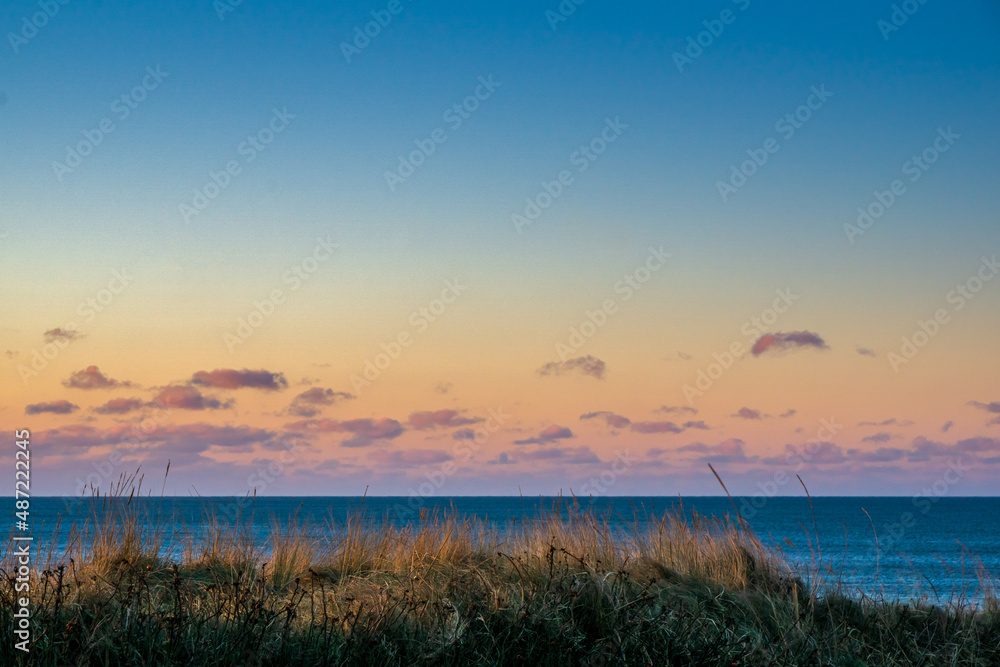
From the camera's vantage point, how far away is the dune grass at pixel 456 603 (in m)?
5.27

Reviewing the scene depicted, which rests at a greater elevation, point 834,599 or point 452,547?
point 452,547

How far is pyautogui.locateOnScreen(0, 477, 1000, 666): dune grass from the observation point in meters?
5.27

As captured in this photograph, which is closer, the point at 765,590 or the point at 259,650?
the point at 259,650

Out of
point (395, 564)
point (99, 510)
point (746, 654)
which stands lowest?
point (746, 654)

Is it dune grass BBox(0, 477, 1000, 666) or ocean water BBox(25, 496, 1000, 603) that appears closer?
dune grass BBox(0, 477, 1000, 666)

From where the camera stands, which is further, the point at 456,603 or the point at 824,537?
the point at 824,537

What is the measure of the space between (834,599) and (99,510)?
7978 mm

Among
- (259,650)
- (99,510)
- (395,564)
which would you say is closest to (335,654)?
(259,650)

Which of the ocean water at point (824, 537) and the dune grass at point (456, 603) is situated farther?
the ocean water at point (824, 537)

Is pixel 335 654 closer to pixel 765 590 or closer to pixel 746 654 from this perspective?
pixel 746 654

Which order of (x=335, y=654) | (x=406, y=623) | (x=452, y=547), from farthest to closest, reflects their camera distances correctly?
1. (x=452, y=547)
2. (x=406, y=623)
3. (x=335, y=654)

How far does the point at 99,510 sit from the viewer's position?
892 centimetres

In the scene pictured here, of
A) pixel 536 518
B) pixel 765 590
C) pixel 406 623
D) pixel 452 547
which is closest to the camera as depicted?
pixel 406 623

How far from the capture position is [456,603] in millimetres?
6695
